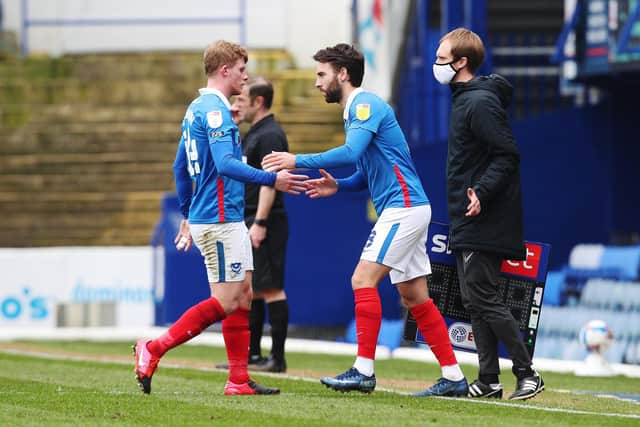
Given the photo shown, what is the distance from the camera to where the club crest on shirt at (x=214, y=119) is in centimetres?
832

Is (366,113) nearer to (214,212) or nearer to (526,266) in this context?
(214,212)

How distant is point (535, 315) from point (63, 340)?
9342 millimetres

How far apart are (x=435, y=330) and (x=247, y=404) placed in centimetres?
120

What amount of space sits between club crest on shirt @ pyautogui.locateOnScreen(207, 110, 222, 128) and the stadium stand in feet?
46.7

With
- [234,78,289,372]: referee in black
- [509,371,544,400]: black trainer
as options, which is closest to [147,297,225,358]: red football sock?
A: [509,371,544,400]: black trainer

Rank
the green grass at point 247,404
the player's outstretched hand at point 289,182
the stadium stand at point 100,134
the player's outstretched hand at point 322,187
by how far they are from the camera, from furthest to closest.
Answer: the stadium stand at point 100,134, the player's outstretched hand at point 322,187, the player's outstretched hand at point 289,182, the green grass at point 247,404

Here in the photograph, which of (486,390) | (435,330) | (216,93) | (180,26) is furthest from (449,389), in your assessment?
(180,26)

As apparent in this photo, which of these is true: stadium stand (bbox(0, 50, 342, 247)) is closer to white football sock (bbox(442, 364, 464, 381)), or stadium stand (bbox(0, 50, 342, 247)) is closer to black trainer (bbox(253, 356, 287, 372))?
black trainer (bbox(253, 356, 287, 372))

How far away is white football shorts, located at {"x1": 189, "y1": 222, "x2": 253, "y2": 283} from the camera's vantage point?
845 centimetres

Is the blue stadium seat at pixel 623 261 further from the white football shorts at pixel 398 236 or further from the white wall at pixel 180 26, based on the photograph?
the white wall at pixel 180 26

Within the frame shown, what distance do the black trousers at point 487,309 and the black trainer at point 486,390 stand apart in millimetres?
78

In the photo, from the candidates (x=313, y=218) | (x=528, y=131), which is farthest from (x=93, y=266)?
(x=528, y=131)

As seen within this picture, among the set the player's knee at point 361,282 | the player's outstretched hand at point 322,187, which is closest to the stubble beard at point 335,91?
the player's outstretched hand at point 322,187

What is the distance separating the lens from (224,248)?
8453mm
